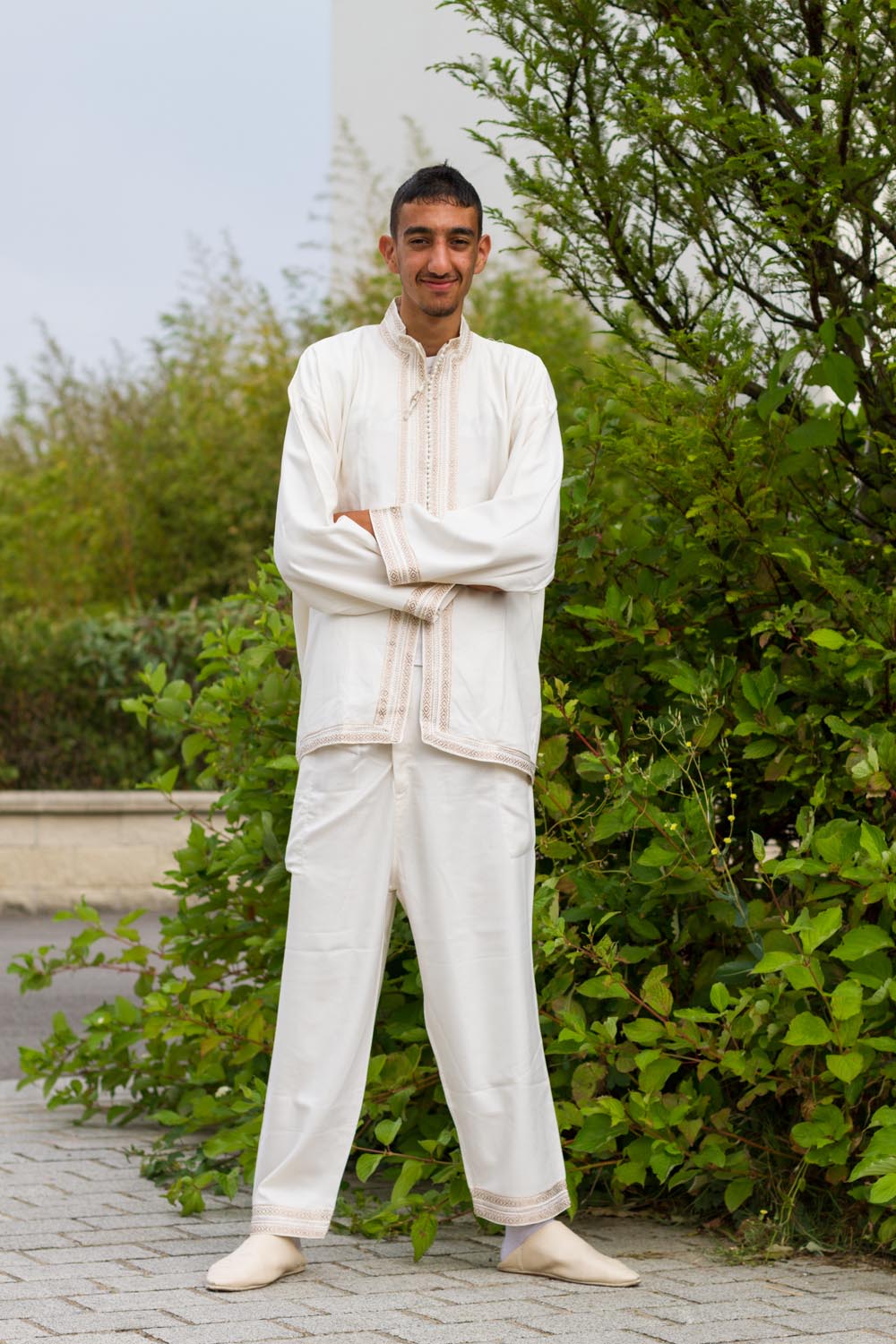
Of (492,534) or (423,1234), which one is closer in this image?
(492,534)

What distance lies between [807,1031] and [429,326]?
65.4 inches

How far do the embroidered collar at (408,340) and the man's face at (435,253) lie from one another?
0.07 m

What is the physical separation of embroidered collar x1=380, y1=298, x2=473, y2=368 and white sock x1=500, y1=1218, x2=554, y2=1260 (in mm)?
1798

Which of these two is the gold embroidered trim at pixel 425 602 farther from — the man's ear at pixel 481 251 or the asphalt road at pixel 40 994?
the asphalt road at pixel 40 994

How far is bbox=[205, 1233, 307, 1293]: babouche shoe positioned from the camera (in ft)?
11.3

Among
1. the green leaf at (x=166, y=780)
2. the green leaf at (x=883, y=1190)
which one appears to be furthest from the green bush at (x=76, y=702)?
the green leaf at (x=883, y=1190)

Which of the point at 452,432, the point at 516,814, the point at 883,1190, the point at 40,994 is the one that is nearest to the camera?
the point at 883,1190

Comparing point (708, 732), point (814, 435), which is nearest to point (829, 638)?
point (708, 732)

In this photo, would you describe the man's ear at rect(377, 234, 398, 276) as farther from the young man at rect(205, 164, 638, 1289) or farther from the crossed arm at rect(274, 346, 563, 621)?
the young man at rect(205, 164, 638, 1289)

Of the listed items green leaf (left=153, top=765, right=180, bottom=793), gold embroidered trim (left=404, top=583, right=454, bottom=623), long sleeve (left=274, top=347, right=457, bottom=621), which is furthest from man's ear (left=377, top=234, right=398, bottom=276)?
green leaf (left=153, top=765, right=180, bottom=793)

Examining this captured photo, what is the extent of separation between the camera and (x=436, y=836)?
3.55m

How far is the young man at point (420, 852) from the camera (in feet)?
11.6

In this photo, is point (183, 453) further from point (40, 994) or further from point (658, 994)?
point (658, 994)

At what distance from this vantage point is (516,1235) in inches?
143
